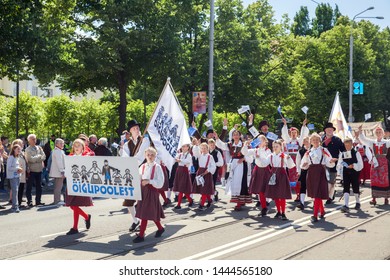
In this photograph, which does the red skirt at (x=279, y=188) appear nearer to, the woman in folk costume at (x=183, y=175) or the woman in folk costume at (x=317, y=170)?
the woman in folk costume at (x=317, y=170)

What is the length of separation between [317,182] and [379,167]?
3925mm

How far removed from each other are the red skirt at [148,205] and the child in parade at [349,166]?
5587 mm

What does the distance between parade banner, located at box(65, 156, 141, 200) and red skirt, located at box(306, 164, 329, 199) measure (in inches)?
162

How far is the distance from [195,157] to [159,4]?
1691cm

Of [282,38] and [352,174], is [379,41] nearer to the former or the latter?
[282,38]

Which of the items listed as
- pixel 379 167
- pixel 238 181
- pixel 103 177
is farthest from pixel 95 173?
pixel 379 167

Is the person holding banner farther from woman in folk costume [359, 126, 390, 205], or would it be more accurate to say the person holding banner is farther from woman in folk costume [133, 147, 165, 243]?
woman in folk costume [359, 126, 390, 205]

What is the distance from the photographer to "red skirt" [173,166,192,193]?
1377 cm

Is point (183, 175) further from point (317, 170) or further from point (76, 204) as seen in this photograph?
point (76, 204)

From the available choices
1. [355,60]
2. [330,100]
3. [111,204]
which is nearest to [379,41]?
[355,60]

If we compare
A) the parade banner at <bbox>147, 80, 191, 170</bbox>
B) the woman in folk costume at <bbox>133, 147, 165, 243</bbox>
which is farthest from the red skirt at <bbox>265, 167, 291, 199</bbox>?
the woman in folk costume at <bbox>133, 147, 165, 243</bbox>

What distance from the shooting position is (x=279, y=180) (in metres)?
12.0
